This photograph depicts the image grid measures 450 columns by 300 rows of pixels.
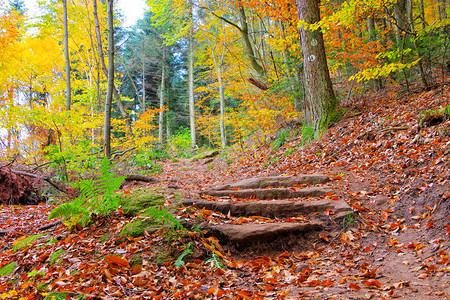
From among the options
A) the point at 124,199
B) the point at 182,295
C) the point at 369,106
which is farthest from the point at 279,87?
the point at 182,295

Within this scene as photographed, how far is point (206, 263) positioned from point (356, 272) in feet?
5.18

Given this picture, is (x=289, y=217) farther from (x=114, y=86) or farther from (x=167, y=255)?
(x=114, y=86)

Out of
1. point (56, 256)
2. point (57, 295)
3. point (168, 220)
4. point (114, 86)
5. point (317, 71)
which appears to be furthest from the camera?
point (114, 86)

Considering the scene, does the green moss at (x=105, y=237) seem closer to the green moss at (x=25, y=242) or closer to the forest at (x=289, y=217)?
the forest at (x=289, y=217)

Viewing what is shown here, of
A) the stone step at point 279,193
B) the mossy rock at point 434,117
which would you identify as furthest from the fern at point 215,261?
the mossy rock at point 434,117

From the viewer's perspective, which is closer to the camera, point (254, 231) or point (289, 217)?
point (254, 231)

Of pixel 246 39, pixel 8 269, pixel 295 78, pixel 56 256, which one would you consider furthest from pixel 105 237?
pixel 246 39

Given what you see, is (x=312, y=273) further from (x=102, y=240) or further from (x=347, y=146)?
(x=347, y=146)

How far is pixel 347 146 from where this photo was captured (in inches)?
245

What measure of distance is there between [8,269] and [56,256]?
58 centimetres

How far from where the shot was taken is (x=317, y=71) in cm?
748

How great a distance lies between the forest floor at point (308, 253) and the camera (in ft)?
7.38

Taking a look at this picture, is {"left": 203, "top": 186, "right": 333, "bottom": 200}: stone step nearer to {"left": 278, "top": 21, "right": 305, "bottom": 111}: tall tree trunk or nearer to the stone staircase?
the stone staircase

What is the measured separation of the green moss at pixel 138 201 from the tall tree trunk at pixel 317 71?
5.48 meters
